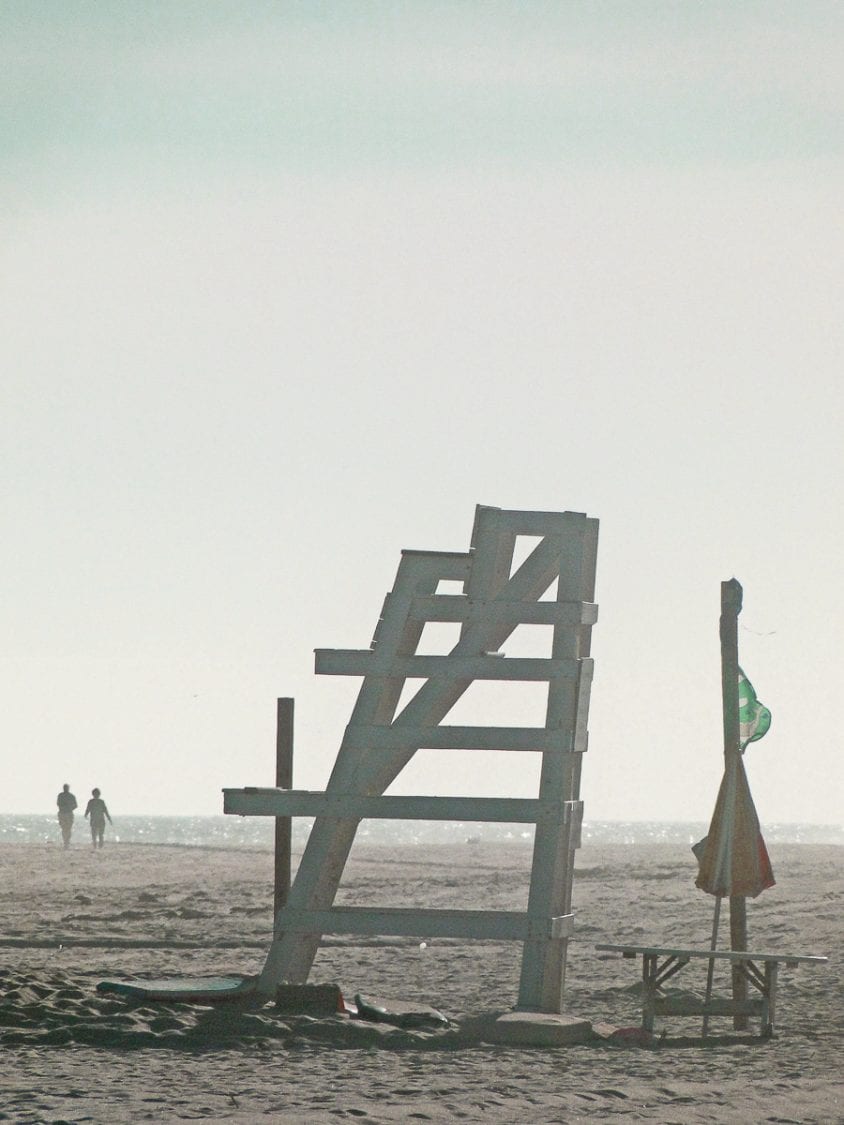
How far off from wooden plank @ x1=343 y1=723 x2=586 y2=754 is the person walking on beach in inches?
1126

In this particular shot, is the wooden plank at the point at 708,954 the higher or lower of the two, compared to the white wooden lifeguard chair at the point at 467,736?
lower

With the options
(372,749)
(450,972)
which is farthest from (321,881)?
(450,972)

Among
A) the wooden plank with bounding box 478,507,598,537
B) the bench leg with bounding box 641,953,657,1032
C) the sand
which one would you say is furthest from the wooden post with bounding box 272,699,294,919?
the bench leg with bounding box 641,953,657,1032

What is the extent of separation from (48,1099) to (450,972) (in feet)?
25.7

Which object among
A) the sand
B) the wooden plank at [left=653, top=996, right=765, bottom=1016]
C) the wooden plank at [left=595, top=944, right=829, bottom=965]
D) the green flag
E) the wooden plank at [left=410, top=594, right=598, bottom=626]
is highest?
the wooden plank at [left=410, top=594, right=598, bottom=626]

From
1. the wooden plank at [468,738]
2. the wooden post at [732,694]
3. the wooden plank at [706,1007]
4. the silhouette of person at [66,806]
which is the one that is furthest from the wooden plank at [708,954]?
the silhouette of person at [66,806]

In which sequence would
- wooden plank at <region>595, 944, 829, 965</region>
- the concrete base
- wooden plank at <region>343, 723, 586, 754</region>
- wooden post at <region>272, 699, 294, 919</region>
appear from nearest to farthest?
the concrete base < wooden plank at <region>595, 944, 829, 965</region> < wooden plank at <region>343, 723, 586, 754</region> < wooden post at <region>272, 699, 294, 919</region>

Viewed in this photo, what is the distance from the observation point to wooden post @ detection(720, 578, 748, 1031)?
11.6 meters

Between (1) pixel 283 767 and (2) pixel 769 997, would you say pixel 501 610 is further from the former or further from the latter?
(2) pixel 769 997

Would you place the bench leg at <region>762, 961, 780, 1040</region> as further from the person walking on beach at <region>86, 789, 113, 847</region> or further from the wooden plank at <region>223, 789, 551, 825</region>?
the person walking on beach at <region>86, 789, 113, 847</region>

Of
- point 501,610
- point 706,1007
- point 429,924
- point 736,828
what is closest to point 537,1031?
point 429,924

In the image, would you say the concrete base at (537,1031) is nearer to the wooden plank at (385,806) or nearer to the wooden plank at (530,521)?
the wooden plank at (385,806)

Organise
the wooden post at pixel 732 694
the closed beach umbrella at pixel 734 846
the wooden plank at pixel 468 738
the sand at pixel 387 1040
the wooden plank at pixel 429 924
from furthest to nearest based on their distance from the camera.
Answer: the wooden post at pixel 732 694
the wooden plank at pixel 468 738
the closed beach umbrella at pixel 734 846
the wooden plank at pixel 429 924
the sand at pixel 387 1040

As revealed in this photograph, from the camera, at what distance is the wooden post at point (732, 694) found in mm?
11578
